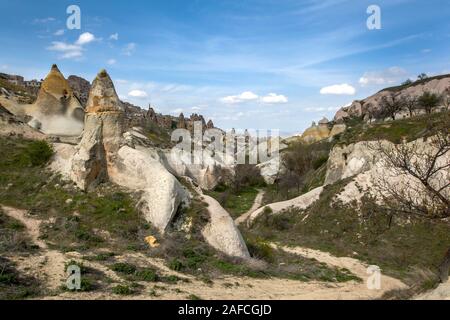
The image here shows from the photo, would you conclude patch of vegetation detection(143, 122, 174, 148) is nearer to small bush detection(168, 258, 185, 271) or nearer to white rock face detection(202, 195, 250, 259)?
white rock face detection(202, 195, 250, 259)

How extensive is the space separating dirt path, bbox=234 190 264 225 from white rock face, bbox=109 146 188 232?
1436 centimetres

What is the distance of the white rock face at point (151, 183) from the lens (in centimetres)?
1456

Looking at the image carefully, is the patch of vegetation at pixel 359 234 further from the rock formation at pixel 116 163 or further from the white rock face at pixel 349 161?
the rock formation at pixel 116 163

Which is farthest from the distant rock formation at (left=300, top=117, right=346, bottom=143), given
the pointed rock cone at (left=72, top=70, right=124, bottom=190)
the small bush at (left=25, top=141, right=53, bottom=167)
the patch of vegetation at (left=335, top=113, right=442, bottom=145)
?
the small bush at (left=25, top=141, right=53, bottom=167)

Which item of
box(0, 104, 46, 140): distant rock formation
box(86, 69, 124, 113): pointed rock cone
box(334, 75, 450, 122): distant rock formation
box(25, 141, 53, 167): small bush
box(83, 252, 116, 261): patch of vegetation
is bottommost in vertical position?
box(83, 252, 116, 261): patch of vegetation

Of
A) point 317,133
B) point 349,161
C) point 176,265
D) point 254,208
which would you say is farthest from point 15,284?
point 317,133

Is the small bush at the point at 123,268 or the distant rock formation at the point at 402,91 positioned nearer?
the small bush at the point at 123,268

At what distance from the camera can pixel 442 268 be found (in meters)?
9.01

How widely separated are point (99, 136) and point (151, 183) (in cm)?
330

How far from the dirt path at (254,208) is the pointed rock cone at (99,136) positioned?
1440 centimetres

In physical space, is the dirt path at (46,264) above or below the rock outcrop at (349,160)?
below

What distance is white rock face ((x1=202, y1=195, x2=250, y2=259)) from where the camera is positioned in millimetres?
14055

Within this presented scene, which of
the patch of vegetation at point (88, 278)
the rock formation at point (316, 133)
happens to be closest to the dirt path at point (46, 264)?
the patch of vegetation at point (88, 278)

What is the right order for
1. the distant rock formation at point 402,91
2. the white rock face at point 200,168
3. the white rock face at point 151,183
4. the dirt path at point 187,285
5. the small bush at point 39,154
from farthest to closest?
the distant rock formation at point 402,91 < the white rock face at point 200,168 < the small bush at point 39,154 < the white rock face at point 151,183 < the dirt path at point 187,285
